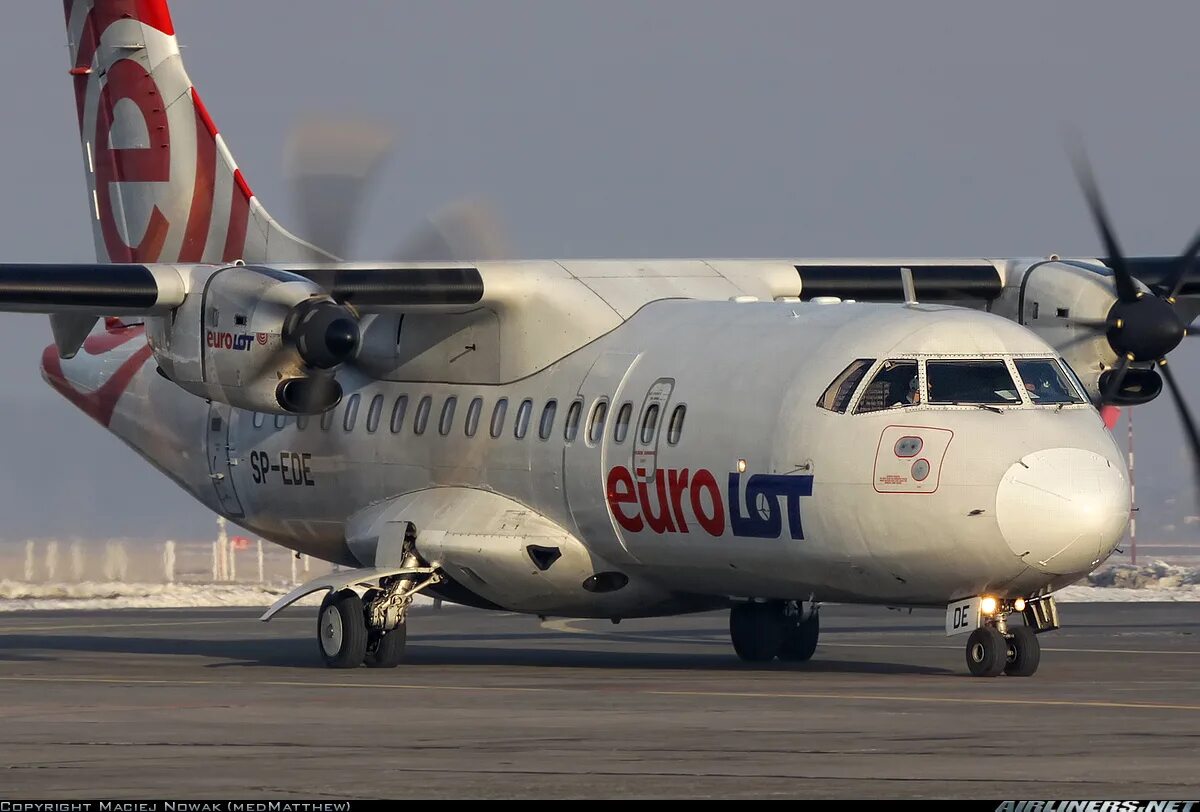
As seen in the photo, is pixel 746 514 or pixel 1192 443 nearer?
pixel 746 514

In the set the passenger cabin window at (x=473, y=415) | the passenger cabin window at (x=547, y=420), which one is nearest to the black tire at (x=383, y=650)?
the passenger cabin window at (x=473, y=415)

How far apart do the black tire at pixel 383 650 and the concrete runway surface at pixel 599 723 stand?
14.5 inches

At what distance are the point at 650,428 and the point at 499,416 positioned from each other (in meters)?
2.09

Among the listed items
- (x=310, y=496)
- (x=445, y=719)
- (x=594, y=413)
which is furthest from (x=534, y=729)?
(x=310, y=496)

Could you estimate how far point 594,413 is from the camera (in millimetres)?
19438

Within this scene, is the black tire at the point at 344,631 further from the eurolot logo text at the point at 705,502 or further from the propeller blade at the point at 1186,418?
the propeller blade at the point at 1186,418

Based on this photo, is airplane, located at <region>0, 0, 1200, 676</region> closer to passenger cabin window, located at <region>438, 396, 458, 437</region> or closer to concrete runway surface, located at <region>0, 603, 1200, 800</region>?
passenger cabin window, located at <region>438, 396, 458, 437</region>

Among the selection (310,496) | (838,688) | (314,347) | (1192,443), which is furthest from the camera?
(310,496)

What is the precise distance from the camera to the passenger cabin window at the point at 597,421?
19297mm

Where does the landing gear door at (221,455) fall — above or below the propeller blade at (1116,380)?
below

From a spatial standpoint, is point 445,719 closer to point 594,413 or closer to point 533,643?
point 594,413

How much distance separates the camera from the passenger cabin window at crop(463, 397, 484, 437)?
2055 cm

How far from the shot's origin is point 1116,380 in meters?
20.6

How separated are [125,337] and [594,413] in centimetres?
775
